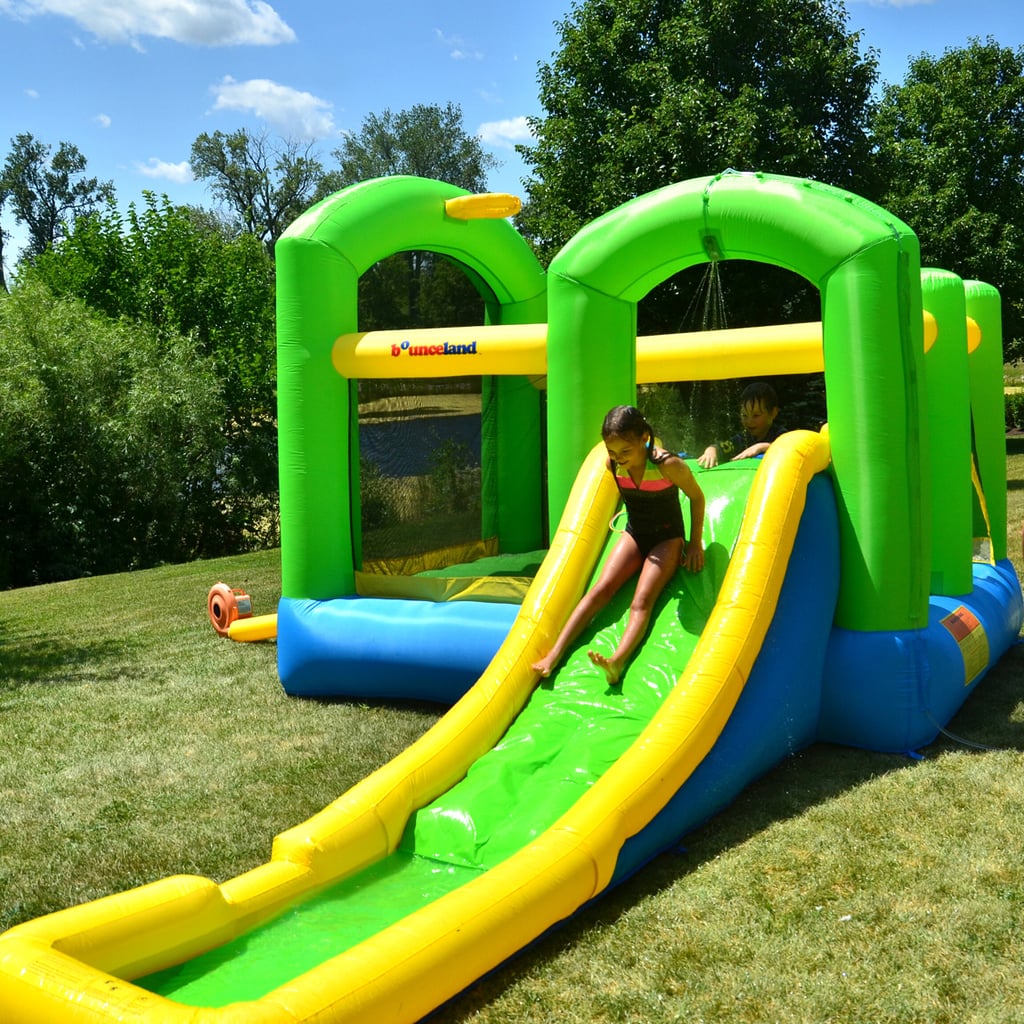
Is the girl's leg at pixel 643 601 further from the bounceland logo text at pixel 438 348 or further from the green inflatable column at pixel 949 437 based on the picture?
the green inflatable column at pixel 949 437

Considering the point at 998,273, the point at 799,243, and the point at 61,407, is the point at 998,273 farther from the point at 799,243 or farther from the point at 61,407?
the point at 61,407

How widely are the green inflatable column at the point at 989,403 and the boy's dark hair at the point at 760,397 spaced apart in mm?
1922

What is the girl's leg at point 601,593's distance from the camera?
4621mm

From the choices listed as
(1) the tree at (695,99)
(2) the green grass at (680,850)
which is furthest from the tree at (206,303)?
(2) the green grass at (680,850)

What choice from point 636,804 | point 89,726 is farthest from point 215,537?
point 636,804

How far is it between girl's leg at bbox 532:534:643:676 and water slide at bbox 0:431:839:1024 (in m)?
0.07

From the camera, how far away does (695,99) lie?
13.7 meters

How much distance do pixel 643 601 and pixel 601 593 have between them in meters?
0.22

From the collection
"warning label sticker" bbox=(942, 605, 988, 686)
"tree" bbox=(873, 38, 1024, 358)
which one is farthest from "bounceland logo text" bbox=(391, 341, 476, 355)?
"tree" bbox=(873, 38, 1024, 358)

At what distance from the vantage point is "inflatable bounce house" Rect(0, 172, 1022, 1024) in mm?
3057

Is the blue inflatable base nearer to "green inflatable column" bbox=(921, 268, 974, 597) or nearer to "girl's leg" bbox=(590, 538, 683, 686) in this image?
"girl's leg" bbox=(590, 538, 683, 686)

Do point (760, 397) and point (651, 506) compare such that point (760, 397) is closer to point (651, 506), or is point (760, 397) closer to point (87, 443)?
point (651, 506)

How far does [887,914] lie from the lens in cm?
333

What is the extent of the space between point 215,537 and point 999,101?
1412 cm
